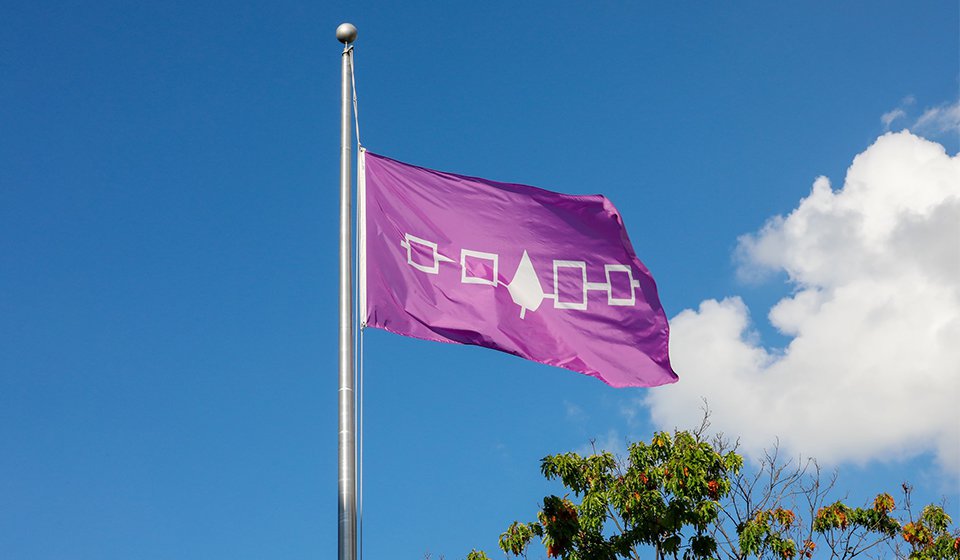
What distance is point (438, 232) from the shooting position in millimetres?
11211

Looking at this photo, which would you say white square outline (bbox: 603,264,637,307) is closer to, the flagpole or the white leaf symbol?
the white leaf symbol

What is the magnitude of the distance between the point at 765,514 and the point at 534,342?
37.1 feet

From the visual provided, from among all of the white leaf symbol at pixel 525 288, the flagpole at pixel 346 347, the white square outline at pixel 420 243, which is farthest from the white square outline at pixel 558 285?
the flagpole at pixel 346 347

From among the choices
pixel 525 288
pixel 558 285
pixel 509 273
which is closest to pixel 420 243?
pixel 509 273

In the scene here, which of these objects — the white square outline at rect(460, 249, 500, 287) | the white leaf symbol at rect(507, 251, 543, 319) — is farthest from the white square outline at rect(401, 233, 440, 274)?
the white leaf symbol at rect(507, 251, 543, 319)

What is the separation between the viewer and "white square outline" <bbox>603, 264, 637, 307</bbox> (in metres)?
12.0

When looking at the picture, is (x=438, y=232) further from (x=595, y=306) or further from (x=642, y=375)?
(x=642, y=375)

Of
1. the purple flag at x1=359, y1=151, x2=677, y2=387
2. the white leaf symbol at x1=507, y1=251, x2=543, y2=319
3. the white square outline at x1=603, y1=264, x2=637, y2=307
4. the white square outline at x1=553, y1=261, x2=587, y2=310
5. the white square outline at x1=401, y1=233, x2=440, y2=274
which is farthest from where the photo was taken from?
the white square outline at x1=603, y1=264, x2=637, y2=307

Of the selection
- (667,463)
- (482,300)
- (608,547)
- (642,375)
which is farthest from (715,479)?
(482,300)

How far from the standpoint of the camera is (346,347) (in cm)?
937

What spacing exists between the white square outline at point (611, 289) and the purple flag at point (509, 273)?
14 mm

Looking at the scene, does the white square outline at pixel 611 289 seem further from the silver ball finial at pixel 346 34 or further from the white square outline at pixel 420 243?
the silver ball finial at pixel 346 34

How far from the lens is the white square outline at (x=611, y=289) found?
11961 mm

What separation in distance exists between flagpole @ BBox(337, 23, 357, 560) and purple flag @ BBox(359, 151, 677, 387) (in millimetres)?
387
